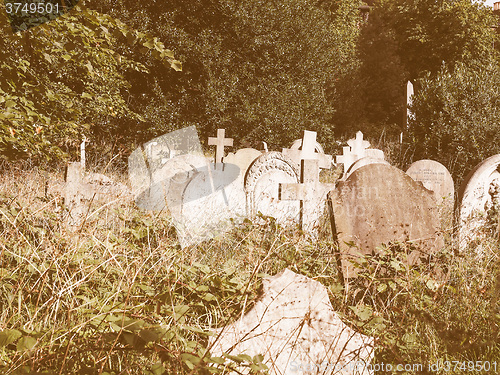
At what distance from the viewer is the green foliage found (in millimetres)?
11492

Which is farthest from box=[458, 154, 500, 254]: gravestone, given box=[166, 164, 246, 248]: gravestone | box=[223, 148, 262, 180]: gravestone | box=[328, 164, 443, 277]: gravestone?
box=[223, 148, 262, 180]: gravestone

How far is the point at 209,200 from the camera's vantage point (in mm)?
6688

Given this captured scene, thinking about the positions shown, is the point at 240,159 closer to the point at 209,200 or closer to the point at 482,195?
the point at 209,200

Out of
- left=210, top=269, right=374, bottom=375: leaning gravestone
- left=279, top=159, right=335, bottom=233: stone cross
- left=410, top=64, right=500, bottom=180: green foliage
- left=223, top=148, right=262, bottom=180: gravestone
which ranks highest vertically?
left=410, top=64, right=500, bottom=180: green foliage

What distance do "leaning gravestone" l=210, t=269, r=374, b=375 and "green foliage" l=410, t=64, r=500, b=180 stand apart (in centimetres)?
942

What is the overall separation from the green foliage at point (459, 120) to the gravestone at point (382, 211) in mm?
7508

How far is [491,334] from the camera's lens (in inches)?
111

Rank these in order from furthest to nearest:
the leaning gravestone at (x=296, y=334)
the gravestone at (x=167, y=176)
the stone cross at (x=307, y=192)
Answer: the gravestone at (x=167, y=176), the stone cross at (x=307, y=192), the leaning gravestone at (x=296, y=334)

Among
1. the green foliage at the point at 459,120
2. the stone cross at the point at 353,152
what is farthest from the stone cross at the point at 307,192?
the green foliage at the point at 459,120

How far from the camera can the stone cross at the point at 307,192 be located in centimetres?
562

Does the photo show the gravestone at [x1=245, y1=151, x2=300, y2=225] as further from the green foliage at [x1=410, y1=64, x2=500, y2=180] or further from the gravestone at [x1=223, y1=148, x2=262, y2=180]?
the green foliage at [x1=410, y1=64, x2=500, y2=180]

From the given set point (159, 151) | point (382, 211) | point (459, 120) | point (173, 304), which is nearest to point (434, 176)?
point (382, 211)

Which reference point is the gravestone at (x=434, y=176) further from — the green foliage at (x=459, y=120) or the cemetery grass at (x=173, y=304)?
the green foliage at (x=459, y=120)

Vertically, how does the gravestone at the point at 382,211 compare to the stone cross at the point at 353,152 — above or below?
below
